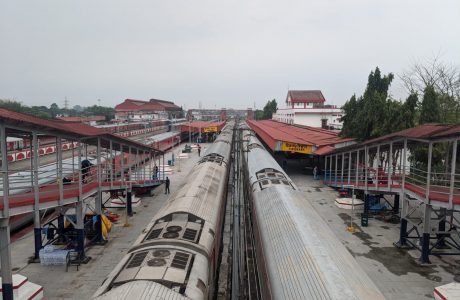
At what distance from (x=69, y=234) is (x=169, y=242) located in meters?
10.7

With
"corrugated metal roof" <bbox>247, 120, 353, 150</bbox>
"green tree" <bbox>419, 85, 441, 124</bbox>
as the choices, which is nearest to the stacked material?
"corrugated metal roof" <bbox>247, 120, 353, 150</bbox>

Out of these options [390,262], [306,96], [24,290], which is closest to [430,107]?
[390,262]

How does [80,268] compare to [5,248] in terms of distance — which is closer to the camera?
[5,248]

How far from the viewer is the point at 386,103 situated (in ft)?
109

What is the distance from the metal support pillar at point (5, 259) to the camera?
11547 millimetres

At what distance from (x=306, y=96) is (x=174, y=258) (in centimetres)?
7850

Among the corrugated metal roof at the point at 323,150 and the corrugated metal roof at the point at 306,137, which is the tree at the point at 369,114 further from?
the corrugated metal roof at the point at 323,150

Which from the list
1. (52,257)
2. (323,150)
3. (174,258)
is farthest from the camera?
(323,150)

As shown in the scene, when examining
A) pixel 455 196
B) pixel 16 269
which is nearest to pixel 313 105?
pixel 455 196

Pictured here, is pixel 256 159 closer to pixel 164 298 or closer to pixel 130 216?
pixel 130 216

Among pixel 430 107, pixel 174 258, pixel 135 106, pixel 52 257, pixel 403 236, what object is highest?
pixel 135 106

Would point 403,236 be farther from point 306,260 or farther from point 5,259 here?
point 5,259

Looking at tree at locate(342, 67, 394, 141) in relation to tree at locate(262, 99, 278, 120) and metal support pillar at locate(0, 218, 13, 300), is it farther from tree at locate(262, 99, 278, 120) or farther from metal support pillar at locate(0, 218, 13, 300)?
tree at locate(262, 99, 278, 120)

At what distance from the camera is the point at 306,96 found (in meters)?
83.1
